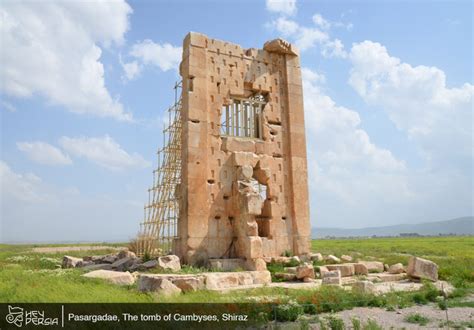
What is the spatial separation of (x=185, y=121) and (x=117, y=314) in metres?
10.7

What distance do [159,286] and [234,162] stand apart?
8.65 m

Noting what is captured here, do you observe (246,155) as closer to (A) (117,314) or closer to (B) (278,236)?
(B) (278,236)

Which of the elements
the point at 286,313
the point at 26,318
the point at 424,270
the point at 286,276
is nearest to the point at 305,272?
the point at 286,276

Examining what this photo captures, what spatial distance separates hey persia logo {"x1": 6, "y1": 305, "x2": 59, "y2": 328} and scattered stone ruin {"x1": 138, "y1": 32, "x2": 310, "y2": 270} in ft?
29.1

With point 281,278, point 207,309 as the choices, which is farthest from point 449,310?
point 281,278

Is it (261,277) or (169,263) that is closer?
(261,277)

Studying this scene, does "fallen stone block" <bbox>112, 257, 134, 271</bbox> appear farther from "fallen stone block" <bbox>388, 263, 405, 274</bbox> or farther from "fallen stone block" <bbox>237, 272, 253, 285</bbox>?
"fallen stone block" <bbox>388, 263, 405, 274</bbox>

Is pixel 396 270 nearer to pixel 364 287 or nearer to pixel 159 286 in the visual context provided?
pixel 364 287

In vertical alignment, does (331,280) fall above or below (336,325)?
above

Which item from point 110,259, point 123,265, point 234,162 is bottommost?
point 123,265

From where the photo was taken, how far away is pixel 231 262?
54.3ft

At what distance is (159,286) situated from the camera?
1057 cm

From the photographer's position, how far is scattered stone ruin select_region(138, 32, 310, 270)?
17297mm

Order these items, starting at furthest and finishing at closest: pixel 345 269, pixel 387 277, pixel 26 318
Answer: pixel 345 269
pixel 387 277
pixel 26 318
